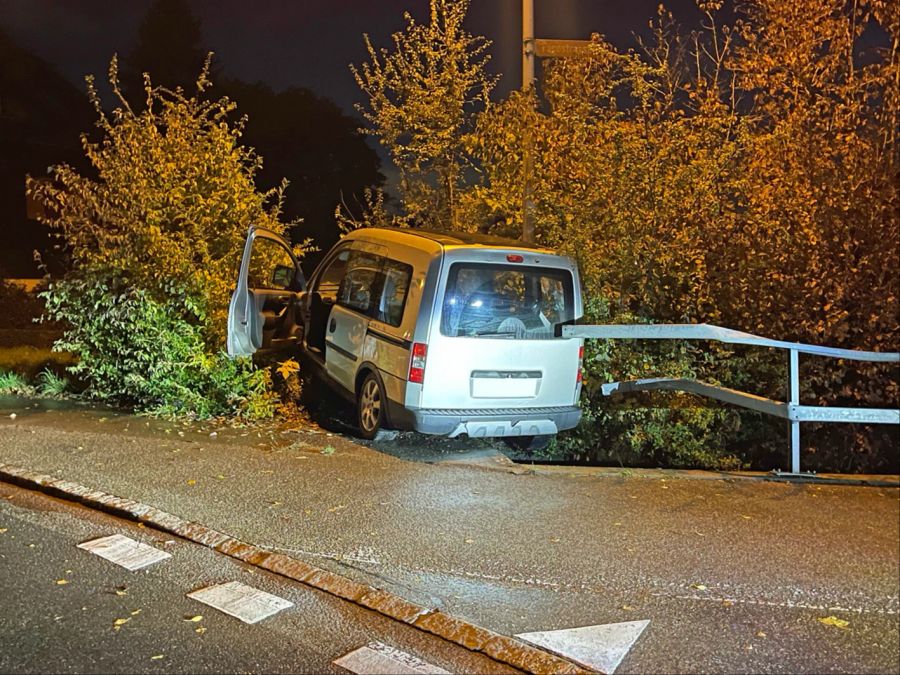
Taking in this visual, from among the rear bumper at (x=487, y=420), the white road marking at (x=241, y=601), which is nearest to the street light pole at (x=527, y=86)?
the rear bumper at (x=487, y=420)

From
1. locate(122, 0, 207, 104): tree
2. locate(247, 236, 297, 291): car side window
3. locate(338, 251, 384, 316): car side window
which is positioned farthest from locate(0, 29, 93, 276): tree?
locate(338, 251, 384, 316): car side window

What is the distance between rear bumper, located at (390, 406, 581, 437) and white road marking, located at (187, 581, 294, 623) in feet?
7.14

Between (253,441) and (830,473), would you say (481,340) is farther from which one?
(830,473)

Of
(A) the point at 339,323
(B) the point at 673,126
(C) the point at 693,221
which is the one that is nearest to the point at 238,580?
(A) the point at 339,323

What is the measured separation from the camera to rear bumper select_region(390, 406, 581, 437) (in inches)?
244

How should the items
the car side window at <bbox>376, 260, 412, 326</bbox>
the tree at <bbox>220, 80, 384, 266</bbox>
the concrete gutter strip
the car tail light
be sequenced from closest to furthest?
the concrete gutter strip
the car tail light
the car side window at <bbox>376, 260, 412, 326</bbox>
the tree at <bbox>220, 80, 384, 266</bbox>

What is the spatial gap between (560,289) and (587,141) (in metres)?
2.19

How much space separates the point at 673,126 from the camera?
25.0 feet

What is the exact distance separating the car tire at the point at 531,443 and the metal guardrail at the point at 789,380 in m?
1.07

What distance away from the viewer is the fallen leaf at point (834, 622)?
381 centimetres

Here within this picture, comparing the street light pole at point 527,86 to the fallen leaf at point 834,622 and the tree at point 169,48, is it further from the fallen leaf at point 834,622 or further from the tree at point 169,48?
the tree at point 169,48

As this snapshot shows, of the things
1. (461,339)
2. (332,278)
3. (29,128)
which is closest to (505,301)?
(461,339)

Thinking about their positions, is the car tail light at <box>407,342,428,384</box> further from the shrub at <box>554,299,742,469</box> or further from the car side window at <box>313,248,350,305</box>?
the car side window at <box>313,248,350,305</box>

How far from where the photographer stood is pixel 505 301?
6.39 m
